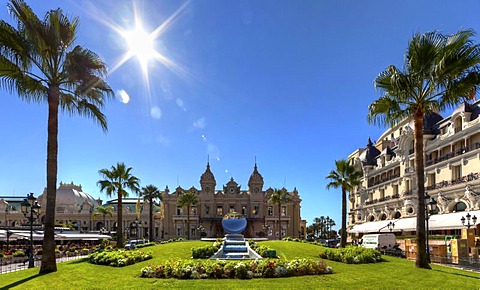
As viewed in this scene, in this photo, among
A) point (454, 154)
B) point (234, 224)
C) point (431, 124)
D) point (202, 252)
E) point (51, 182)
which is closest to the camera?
point (51, 182)

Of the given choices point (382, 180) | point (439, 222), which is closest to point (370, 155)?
point (382, 180)

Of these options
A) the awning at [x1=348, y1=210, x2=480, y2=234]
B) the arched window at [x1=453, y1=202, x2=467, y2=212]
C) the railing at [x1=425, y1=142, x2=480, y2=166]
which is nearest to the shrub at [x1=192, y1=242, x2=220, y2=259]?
the awning at [x1=348, y1=210, x2=480, y2=234]

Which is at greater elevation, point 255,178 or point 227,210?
point 255,178

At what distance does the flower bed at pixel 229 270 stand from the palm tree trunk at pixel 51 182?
5.17 m

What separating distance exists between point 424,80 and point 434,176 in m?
29.2

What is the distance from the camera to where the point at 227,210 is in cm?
9150

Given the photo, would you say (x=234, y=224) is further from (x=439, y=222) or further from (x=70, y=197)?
(x=70, y=197)

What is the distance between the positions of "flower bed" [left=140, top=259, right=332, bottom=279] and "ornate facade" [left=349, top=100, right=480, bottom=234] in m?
12.2

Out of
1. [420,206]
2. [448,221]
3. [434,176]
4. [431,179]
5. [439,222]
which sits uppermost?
[434,176]

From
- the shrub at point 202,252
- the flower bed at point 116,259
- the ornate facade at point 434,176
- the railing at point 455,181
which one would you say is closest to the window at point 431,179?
the ornate facade at point 434,176

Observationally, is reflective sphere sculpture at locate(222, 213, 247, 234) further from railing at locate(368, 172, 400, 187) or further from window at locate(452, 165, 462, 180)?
window at locate(452, 165, 462, 180)

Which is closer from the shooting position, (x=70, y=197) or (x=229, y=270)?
(x=229, y=270)

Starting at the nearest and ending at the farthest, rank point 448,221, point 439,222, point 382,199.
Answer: point 448,221, point 439,222, point 382,199

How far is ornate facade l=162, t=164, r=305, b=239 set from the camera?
89.1 m
